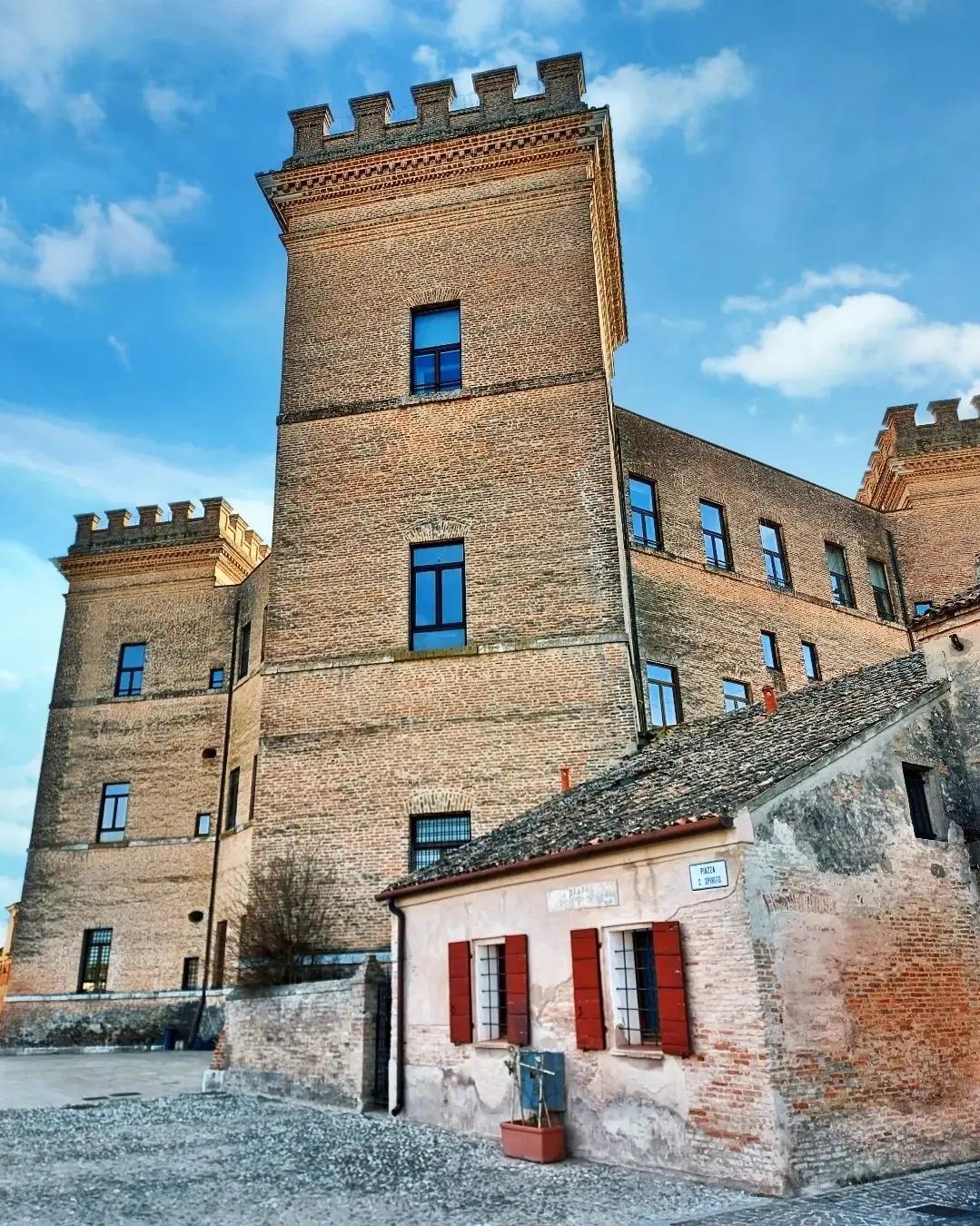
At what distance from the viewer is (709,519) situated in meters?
24.5

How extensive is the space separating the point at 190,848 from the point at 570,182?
66.8ft

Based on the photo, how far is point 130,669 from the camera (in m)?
30.1

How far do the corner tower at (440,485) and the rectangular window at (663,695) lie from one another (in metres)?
3.49

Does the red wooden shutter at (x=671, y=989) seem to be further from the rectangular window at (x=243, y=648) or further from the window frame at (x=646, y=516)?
the rectangular window at (x=243, y=648)

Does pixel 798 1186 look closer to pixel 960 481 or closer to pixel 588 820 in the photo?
pixel 588 820

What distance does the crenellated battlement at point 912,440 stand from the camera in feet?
95.3

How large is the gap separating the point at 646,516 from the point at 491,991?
13997mm

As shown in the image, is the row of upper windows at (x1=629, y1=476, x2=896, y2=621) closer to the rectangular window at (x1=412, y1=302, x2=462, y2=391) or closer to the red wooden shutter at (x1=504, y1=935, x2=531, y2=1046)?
the rectangular window at (x1=412, y1=302, x2=462, y2=391)

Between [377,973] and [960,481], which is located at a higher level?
[960,481]

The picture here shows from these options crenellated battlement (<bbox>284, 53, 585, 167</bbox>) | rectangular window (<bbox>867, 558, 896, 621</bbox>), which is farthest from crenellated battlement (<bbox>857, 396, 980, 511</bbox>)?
crenellated battlement (<bbox>284, 53, 585, 167</bbox>)

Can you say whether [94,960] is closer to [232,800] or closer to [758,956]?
[232,800]

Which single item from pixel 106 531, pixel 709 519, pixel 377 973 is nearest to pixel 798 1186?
pixel 377 973

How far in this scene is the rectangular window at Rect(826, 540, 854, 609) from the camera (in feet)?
87.5

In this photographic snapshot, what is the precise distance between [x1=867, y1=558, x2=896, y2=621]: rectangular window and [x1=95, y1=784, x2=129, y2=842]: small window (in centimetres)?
2281
